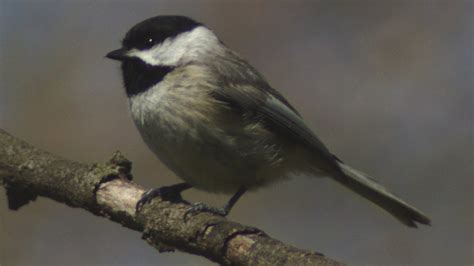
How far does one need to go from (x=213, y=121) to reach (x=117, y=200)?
1.91 ft

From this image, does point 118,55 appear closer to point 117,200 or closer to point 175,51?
point 175,51

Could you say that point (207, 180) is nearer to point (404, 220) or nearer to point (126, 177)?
point (126, 177)

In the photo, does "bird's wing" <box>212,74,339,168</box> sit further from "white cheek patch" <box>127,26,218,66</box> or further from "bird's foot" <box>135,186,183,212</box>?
"bird's foot" <box>135,186,183,212</box>

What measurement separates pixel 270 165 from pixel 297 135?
0.22 meters

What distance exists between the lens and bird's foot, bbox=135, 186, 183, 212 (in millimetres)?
3225

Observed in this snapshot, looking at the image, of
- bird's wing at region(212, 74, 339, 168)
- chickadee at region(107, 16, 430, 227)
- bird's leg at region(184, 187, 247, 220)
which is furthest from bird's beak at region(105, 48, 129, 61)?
bird's leg at region(184, 187, 247, 220)

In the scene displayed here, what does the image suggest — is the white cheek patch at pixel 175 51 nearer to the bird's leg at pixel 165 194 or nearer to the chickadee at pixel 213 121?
the chickadee at pixel 213 121

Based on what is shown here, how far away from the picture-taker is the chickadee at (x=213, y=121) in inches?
137

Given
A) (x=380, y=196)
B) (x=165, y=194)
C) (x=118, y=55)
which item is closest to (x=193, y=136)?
(x=165, y=194)

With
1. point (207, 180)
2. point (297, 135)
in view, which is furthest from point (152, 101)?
point (297, 135)

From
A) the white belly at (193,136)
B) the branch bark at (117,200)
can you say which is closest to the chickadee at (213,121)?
the white belly at (193,136)

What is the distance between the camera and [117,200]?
328cm

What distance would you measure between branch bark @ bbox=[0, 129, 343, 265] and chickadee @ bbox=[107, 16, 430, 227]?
4.2 inches

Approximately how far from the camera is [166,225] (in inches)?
123
